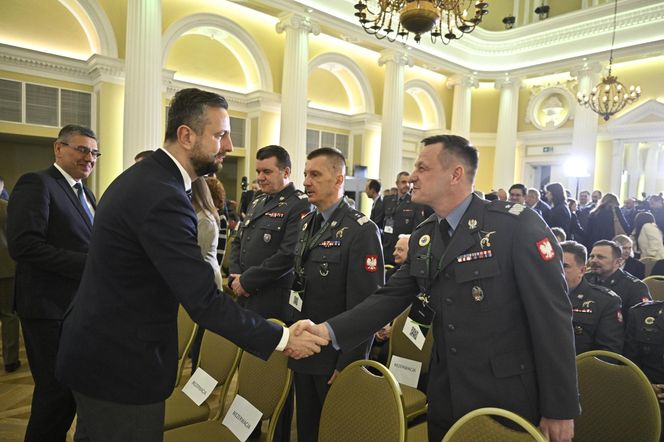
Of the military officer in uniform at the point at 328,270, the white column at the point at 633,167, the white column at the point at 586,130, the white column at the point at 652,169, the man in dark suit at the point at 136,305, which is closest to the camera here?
the man in dark suit at the point at 136,305

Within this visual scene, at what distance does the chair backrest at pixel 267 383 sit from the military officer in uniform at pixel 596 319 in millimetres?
1711

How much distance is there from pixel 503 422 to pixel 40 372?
2.18 metres

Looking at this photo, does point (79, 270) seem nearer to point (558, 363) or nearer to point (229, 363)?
point (229, 363)

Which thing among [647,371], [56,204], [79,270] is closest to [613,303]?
[647,371]

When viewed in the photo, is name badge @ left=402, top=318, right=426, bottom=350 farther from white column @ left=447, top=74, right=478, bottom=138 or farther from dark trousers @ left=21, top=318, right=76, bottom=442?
white column @ left=447, top=74, right=478, bottom=138

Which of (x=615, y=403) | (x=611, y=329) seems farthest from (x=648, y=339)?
(x=615, y=403)

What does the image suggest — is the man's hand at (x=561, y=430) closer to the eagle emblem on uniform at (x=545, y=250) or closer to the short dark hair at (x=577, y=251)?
the eagle emblem on uniform at (x=545, y=250)

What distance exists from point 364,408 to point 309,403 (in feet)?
2.15

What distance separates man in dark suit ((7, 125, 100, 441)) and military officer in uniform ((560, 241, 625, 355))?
2.76 m

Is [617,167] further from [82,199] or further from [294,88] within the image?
[82,199]

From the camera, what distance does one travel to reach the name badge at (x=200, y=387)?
2.12m

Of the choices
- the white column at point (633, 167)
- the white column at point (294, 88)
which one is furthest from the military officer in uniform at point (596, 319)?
the white column at point (633, 167)

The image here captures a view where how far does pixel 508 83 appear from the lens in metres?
15.5

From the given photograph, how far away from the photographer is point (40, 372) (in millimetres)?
2205
